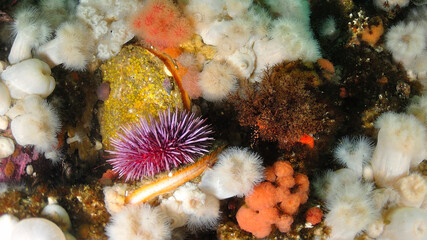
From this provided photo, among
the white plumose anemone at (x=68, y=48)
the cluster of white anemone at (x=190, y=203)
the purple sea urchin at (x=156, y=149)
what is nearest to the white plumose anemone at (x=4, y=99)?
the white plumose anemone at (x=68, y=48)

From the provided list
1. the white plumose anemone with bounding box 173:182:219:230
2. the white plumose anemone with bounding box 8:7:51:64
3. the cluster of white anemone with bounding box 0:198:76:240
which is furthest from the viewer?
the white plumose anemone with bounding box 8:7:51:64

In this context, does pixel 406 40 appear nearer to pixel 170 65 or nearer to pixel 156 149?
pixel 170 65

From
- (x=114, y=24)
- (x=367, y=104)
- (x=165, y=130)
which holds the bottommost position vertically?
(x=165, y=130)

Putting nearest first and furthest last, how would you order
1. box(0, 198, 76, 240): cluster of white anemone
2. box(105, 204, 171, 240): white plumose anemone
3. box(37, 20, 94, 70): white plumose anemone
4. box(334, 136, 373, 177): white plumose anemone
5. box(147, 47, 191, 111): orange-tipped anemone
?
box(0, 198, 76, 240): cluster of white anemone < box(105, 204, 171, 240): white plumose anemone < box(37, 20, 94, 70): white plumose anemone < box(334, 136, 373, 177): white plumose anemone < box(147, 47, 191, 111): orange-tipped anemone

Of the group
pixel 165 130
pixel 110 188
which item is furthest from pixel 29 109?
pixel 165 130

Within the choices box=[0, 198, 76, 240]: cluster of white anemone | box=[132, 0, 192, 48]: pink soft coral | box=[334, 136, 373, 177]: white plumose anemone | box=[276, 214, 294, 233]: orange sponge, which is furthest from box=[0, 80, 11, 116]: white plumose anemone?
box=[334, 136, 373, 177]: white plumose anemone

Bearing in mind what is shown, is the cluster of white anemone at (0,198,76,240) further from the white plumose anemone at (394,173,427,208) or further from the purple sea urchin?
the white plumose anemone at (394,173,427,208)

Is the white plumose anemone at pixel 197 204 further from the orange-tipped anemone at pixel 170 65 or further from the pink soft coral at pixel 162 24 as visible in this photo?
the pink soft coral at pixel 162 24

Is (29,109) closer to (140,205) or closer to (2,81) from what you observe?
(2,81)
